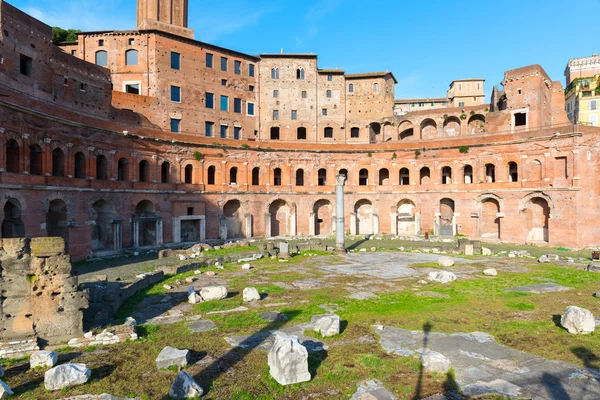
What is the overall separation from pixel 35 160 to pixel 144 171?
336 inches

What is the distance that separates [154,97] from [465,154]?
90.9 feet

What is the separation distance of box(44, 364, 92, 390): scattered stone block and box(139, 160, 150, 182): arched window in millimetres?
23204

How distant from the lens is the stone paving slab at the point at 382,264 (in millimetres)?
18797

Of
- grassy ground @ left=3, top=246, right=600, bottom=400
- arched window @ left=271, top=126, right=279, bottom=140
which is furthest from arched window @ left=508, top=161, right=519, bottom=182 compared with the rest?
arched window @ left=271, top=126, right=279, bottom=140

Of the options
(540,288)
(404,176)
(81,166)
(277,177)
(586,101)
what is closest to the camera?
(540,288)

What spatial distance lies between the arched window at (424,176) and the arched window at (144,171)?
24.3 metres

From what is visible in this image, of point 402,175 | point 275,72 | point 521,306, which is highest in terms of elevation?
point 275,72

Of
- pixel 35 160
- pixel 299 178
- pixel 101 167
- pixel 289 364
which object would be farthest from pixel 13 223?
pixel 299 178

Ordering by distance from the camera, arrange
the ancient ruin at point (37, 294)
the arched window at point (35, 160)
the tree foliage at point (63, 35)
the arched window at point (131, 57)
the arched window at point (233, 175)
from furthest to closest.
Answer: the tree foliage at point (63, 35), the arched window at point (233, 175), the arched window at point (131, 57), the arched window at point (35, 160), the ancient ruin at point (37, 294)

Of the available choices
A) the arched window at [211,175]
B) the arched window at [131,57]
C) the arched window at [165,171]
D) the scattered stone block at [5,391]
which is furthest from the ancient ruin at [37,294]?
the arched window at [131,57]

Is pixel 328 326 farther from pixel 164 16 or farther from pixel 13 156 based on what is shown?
pixel 164 16

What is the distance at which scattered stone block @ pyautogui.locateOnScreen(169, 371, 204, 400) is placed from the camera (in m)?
6.91

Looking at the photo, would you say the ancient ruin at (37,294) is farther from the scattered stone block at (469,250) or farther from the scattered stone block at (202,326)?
the scattered stone block at (469,250)

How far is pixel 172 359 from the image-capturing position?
818 cm
